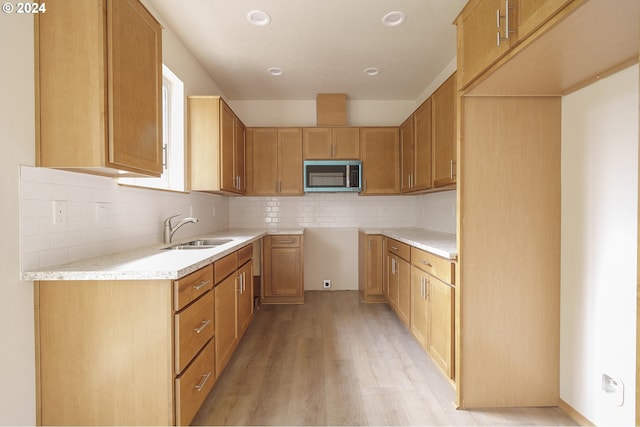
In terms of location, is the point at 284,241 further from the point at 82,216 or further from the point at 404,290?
the point at 82,216

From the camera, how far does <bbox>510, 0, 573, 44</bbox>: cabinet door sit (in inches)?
42.9

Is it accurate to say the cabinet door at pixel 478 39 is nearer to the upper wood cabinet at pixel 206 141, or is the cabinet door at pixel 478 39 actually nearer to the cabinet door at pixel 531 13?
the cabinet door at pixel 531 13

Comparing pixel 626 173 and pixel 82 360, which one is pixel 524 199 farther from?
pixel 82 360

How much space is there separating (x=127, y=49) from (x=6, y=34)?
0.43 m

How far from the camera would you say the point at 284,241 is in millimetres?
3721

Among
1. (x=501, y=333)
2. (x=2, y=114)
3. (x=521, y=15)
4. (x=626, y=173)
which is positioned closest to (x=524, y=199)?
(x=626, y=173)

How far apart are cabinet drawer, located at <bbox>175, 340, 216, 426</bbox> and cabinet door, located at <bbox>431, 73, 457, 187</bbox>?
2.13 m

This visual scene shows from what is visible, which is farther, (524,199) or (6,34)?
(524,199)

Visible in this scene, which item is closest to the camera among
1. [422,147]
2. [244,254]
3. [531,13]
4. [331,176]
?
[531,13]

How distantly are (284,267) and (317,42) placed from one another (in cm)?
250

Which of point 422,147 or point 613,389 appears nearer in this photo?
point 613,389

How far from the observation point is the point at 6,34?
4.02 feet

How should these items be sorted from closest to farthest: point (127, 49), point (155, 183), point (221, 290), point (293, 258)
A: 1. point (127, 49)
2. point (221, 290)
3. point (155, 183)
4. point (293, 258)

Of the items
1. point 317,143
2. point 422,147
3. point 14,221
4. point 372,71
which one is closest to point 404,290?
point 422,147
